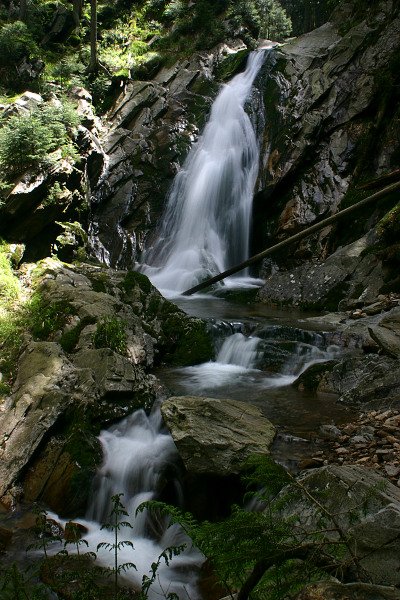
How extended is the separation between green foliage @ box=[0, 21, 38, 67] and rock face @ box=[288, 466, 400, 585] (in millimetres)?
19844

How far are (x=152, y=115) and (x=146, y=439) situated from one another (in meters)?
16.0

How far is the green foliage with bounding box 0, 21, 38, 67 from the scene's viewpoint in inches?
692

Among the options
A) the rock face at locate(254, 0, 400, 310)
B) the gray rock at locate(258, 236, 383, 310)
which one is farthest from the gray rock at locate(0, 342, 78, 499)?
the rock face at locate(254, 0, 400, 310)

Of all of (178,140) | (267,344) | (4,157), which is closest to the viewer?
(267,344)

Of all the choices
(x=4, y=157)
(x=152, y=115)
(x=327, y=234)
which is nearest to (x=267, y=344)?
(x=327, y=234)

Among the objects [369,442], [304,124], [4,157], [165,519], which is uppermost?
[304,124]

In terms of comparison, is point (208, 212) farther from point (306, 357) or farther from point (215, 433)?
point (215, 433)

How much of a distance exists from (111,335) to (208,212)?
9.89 m

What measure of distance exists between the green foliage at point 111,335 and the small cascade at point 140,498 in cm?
143

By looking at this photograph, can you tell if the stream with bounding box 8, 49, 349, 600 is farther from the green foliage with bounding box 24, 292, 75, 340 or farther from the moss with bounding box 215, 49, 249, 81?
the green foliage with bounding box 24, 292, 75, 340

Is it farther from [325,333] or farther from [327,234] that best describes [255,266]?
[325,333]

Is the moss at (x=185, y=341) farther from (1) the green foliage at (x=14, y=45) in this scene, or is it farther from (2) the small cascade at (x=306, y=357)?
(1) the green foliage at (x=14, y=45)

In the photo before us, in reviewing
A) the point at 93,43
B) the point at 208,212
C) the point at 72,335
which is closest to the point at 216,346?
the point at 72,335

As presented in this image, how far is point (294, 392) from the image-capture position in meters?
6.75
